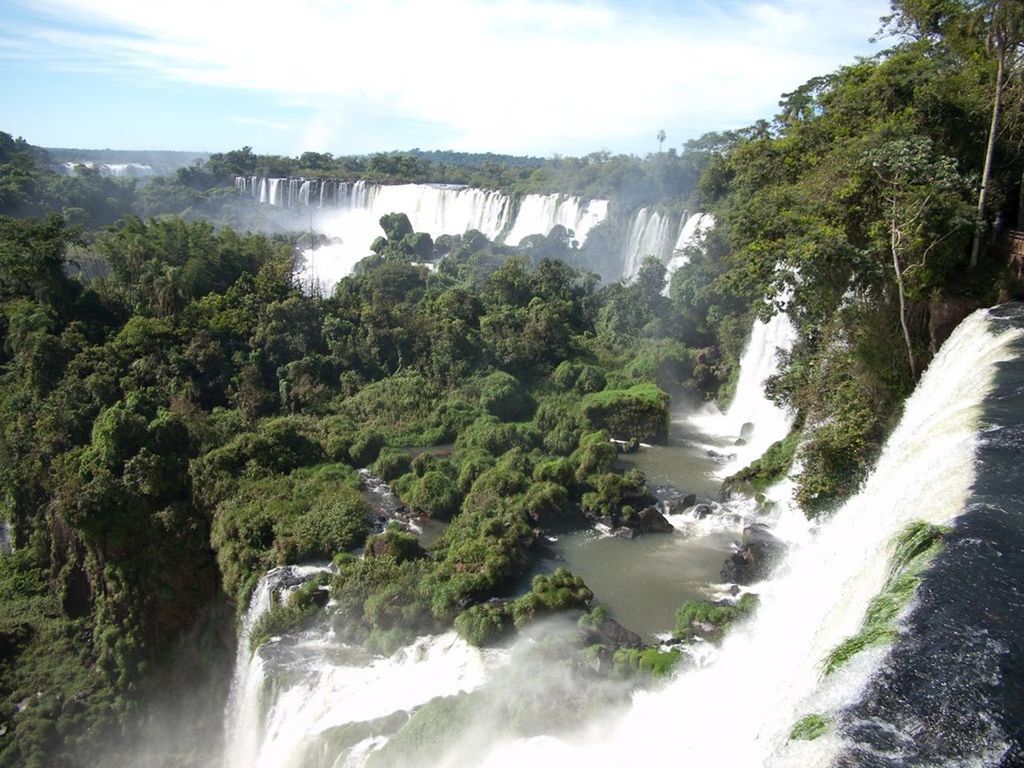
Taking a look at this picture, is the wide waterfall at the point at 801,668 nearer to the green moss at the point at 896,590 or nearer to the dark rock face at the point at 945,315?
the green moss at the point at 896,590

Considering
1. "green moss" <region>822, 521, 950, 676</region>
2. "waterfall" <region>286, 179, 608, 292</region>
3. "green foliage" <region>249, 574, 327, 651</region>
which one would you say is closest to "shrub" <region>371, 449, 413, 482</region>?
"green foliage" <region>249, 574, 327, 651</region>

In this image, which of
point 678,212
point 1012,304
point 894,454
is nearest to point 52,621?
point 894,454

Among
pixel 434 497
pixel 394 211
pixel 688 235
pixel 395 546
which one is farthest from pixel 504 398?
pixel 394 211

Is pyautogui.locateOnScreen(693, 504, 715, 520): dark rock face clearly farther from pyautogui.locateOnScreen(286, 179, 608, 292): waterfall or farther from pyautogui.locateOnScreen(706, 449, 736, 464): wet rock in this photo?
pyautogui.locateOnScreen(286, 179, 608, 292): waterfall

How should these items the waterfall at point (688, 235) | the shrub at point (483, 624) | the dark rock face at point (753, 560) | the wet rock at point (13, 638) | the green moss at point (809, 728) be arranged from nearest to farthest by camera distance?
the green moss at point (809, 728), the shrub at point (483, 624), the dark rock face at point (753, 560), the wet rock at point (13, 638), the waterfall at point (688, 235)

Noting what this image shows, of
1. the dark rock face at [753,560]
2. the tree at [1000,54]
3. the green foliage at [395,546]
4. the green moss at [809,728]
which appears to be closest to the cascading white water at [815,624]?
the green moss at [809,728]
